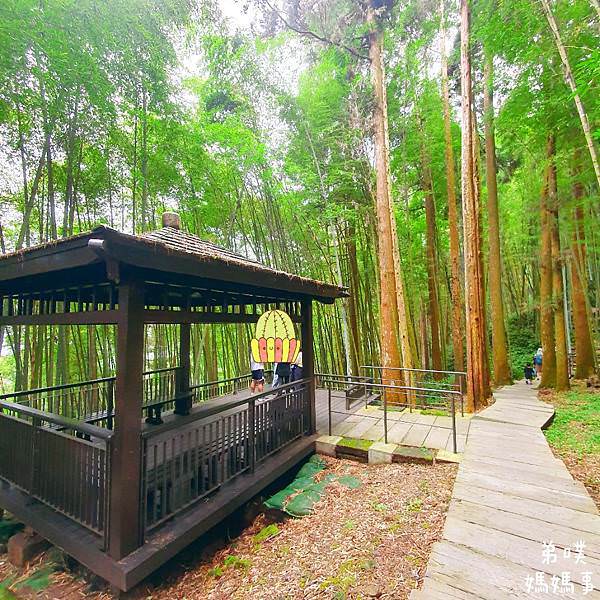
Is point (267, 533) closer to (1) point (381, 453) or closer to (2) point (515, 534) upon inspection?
(1) point (381, 453)

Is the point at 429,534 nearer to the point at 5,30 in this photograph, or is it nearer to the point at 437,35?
the point at 5,30

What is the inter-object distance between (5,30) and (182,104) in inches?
107

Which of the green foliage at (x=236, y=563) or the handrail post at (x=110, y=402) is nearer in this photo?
the green foliage at (x=236, y=563)

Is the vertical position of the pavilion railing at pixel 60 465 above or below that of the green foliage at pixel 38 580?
above

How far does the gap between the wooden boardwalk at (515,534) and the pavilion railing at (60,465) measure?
2.21m

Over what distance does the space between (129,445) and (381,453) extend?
8.87 feet

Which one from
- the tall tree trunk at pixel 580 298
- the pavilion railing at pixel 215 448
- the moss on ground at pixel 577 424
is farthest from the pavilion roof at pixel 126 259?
the tall tree trunk at pixel 580 298

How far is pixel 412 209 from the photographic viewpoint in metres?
10.4

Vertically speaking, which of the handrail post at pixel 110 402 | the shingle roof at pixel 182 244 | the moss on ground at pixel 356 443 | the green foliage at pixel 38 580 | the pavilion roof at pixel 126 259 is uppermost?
the shingle roof at pixel 182 244

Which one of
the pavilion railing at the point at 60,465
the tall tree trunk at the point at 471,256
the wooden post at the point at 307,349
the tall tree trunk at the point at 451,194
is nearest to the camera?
the pavilion railing at the point at 60,465

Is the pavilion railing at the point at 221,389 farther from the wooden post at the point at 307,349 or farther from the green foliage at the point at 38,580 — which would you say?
the green foliage at the point at 38,580

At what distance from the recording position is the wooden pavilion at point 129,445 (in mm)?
2084

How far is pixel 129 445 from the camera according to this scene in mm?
2141

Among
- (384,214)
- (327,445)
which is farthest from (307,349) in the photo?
(384,214)
